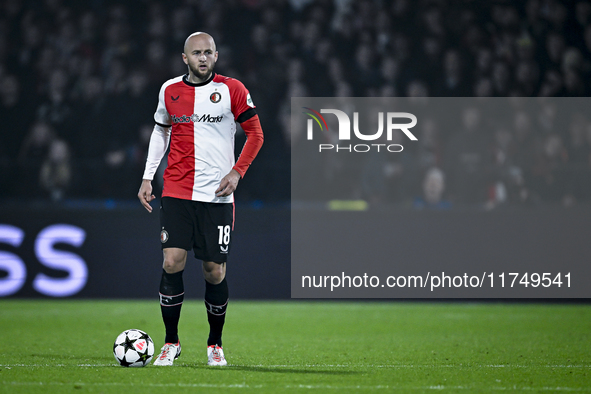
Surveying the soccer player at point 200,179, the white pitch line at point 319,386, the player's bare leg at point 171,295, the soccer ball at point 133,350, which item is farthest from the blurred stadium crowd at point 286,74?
the white pitch line at point 319,386

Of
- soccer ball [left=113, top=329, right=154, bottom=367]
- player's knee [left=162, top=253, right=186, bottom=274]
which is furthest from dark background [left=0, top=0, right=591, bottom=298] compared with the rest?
soccer ball [left=113, top=329, right=154, bottom=367]

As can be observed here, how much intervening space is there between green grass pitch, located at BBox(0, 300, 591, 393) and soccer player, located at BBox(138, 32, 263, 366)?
416 millimetres

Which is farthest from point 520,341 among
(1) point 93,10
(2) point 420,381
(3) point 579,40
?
(1) point 93,10

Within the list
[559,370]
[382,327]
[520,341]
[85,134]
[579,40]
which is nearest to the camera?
[559,370]

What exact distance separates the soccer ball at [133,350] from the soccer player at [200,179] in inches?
5.2

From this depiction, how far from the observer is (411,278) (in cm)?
1042

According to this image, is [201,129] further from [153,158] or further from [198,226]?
[198,226]

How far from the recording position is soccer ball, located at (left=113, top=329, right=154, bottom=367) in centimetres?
485

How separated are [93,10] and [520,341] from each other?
935cm

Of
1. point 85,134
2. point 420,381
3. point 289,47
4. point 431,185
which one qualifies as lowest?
point 420,381

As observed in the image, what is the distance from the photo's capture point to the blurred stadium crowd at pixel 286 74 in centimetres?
1026

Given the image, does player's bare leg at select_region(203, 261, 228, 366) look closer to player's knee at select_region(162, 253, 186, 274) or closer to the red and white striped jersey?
player's knee at select_region(162, 253, 186, 274)

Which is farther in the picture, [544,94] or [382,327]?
[544,94]

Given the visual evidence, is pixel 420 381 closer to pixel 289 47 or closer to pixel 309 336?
pixel 309 336
